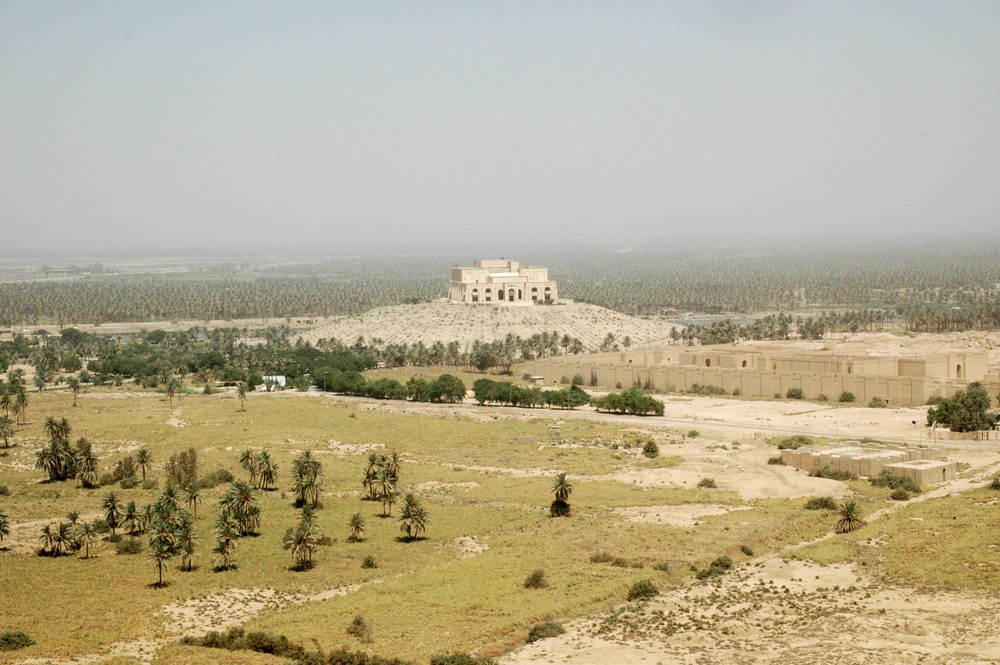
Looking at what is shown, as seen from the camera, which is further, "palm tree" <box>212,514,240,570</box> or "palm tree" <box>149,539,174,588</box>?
"palm tree" <box>212,514,240,570</box>

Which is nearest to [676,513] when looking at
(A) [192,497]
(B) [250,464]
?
(A) [192,497]

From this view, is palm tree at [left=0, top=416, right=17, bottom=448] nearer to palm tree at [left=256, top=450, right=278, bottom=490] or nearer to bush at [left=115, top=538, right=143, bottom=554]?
palm tree at [left=256, top=450, right=278, bottom=490]

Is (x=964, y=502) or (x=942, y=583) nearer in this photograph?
(x=942, y=583)

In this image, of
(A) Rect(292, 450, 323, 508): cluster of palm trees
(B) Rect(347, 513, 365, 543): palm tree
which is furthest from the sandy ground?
(B) Rect(347, 513, 365, 543): palm tree

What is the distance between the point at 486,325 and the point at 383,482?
8233 centimetres

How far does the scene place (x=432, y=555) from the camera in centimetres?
4716

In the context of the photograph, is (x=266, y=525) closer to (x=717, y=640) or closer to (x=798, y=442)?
(x=717, y=640)

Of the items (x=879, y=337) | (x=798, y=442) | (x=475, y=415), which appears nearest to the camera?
(x=798, y=442)

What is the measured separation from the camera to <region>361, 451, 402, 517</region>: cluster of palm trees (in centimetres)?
5559

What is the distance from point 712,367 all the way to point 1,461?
5776cm

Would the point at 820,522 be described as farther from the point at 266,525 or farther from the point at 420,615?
the point at 266,525

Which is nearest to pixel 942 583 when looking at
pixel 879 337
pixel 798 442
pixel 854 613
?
pixel 854 613

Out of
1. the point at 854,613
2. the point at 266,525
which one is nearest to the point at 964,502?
the point at 854,613

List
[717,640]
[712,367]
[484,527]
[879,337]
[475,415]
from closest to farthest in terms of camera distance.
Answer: [717,640] → [484,527] → [475,415] → [712,367] → [879,337]
